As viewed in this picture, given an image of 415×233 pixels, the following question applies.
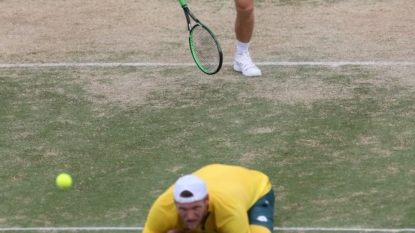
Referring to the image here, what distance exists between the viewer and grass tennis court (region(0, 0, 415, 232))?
8.63 metres

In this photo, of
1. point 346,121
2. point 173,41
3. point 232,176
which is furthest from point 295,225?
point 173,41

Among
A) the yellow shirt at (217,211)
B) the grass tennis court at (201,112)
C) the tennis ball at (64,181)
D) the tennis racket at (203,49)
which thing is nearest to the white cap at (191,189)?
the yellow shirt at (217,211)

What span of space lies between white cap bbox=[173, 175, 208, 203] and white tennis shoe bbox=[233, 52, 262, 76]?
5.00 m

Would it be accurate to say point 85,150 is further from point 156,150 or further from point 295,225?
point 295,225

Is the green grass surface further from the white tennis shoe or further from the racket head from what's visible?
the racket head

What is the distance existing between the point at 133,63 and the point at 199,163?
331cm

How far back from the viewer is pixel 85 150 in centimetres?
982

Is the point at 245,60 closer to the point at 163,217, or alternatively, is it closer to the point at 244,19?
the point at 244,19

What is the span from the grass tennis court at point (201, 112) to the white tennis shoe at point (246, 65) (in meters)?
0.20

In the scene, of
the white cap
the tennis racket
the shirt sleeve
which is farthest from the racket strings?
the white cap

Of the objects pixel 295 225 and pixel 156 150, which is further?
pixel 156 150

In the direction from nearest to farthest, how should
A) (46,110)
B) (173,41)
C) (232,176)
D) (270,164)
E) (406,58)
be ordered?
(232,176) → (270,164) → (46,110) → (406,58) → (173,41)

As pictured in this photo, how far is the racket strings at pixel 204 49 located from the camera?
35.7 feet

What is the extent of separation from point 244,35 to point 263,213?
428cm
